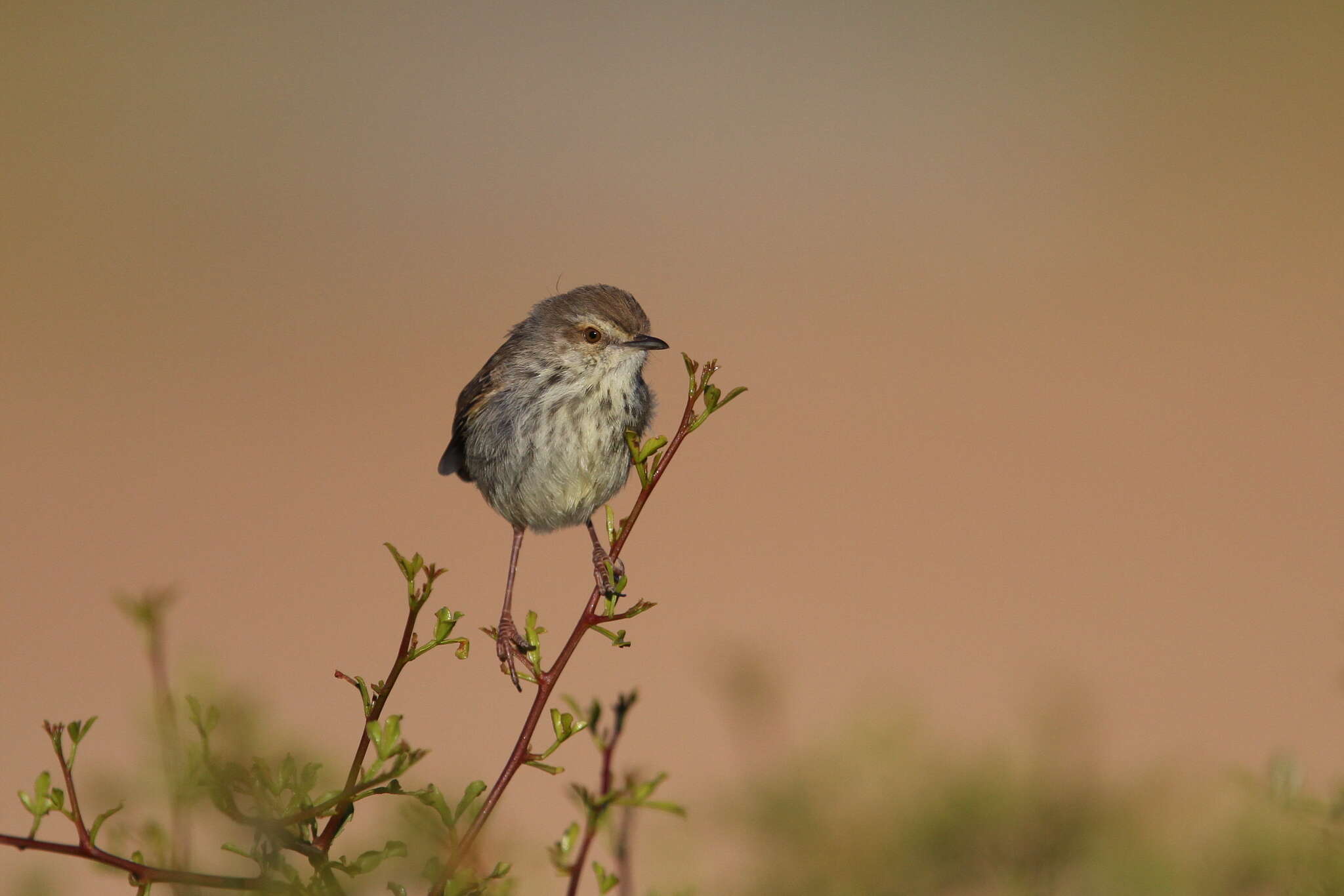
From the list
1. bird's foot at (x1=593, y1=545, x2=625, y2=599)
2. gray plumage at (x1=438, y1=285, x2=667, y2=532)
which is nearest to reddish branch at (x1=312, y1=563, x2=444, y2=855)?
bird's foot at (x1=593, y1=545, x2=625, y2=599)

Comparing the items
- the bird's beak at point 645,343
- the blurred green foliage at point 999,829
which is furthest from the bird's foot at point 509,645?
the bird's beak at point 645,343

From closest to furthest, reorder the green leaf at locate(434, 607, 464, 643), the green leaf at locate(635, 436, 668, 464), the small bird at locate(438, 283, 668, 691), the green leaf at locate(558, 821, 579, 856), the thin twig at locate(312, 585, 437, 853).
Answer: the green leaf at locate(558, 821, 579, 856), the thin twig at locate(312, 585, 437, 853), the green leaf at locate(434, 607, 464, 643), the green leaf at locate(635, 436, 668, 464), the small bird at locate(438, 283, 668, 691)

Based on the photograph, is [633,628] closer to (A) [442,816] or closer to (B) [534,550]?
(B) [534,550]

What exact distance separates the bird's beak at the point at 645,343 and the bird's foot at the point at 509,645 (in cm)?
113

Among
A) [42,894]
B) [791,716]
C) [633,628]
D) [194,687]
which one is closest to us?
[194,687]

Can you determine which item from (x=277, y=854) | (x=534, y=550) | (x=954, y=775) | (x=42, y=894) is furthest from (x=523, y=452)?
(x=534, y=550)

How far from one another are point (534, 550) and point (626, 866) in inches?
443

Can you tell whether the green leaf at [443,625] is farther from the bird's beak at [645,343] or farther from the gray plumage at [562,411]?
the bird's beak at [645,343]

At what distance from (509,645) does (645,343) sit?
1.21 metres

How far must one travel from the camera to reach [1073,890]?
3316mm

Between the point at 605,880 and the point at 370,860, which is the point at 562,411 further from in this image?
the point at 605,880

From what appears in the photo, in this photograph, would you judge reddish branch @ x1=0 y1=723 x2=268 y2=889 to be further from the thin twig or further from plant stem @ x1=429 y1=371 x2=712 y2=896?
plant stem @ x1=429 y1=371 x2=712 y2=896

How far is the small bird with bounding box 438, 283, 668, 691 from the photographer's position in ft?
14.3

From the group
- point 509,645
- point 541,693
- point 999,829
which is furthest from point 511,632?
point 541,693
